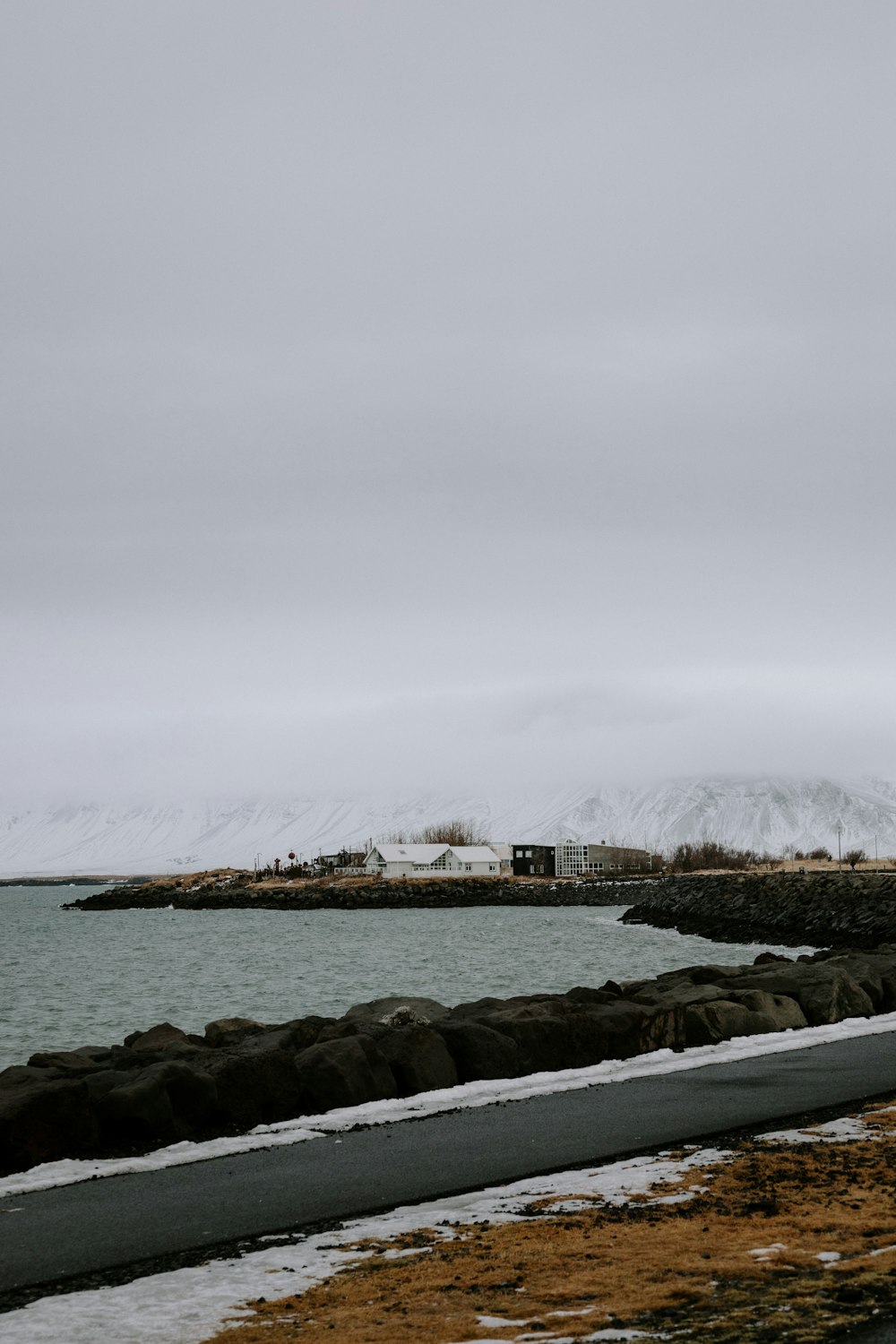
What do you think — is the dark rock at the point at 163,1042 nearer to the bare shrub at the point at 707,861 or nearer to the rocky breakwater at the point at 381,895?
the rocky breakwater at the point at 381,895

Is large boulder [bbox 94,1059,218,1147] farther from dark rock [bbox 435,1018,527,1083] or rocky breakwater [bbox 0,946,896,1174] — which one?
dark rock [bbox 435,1018,527,1083]

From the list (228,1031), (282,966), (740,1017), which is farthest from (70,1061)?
(282,966)

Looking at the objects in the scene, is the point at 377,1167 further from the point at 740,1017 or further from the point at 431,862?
the point at 431,862

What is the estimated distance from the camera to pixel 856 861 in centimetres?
13450

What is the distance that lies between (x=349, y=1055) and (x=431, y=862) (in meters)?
146

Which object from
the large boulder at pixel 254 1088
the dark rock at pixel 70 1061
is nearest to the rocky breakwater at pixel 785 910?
the dark rock at pixel 70 1061

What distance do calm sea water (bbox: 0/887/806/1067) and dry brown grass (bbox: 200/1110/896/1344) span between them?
20.9 m

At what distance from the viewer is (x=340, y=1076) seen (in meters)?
10.3

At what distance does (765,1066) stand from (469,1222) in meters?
5.85

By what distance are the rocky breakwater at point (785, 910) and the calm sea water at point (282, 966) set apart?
2.75 meters

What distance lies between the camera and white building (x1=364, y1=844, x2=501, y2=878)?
6112 inches

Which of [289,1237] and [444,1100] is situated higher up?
[289,1237]

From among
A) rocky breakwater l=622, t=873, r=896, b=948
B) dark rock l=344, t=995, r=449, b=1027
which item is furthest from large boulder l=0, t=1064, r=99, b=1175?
rocky breakwater l=622, t=873, r=896, b=948

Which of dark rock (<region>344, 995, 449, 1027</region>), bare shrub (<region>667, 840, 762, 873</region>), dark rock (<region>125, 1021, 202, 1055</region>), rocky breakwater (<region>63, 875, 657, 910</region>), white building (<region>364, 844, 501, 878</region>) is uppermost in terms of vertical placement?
dark rock (<region>344, 995, 449, 1027</region>)
